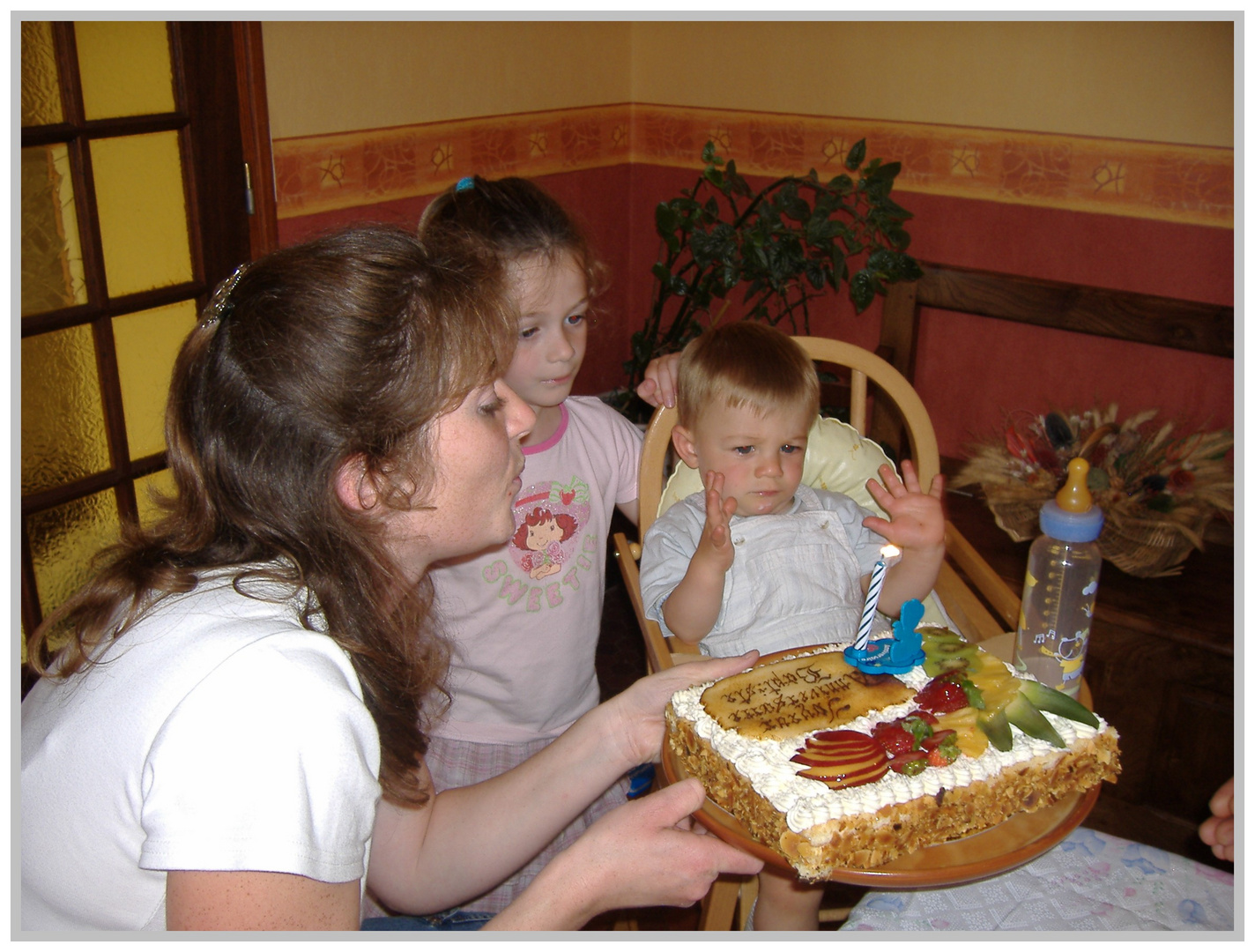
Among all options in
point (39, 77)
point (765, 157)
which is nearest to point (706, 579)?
point (39, 77)

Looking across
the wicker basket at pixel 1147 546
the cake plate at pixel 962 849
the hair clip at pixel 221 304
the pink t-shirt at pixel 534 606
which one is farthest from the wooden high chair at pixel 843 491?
the hair clip at pixel 221 304

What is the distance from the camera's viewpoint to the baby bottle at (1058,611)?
1410mm

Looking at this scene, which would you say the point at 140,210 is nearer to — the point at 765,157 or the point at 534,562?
the point at 534,562

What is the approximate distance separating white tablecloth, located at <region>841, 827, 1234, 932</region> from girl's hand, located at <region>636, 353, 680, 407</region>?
95 cm

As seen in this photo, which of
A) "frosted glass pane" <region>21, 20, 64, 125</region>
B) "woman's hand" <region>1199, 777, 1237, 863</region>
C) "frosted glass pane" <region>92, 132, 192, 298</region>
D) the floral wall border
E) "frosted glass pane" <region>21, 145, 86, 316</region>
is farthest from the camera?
the floral wall border

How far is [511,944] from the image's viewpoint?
993 mm

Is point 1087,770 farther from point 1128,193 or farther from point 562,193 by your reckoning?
point 562,193

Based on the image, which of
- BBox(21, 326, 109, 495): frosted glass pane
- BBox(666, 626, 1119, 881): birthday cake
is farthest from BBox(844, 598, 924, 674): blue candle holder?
BBox(21, 326, 109, 495): frosted glass pane

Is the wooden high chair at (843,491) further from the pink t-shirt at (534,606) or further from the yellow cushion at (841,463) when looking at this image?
the pink t-shirt at (534,606)

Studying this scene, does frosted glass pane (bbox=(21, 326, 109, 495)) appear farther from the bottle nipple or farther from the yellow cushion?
the bottle nipple

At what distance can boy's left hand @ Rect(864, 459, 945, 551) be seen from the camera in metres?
1.63

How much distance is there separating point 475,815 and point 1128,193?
2.55 meters

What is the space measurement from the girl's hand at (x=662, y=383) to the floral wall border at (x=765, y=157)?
4.64 ft

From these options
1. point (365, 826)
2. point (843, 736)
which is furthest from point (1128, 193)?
point (365, 826)
